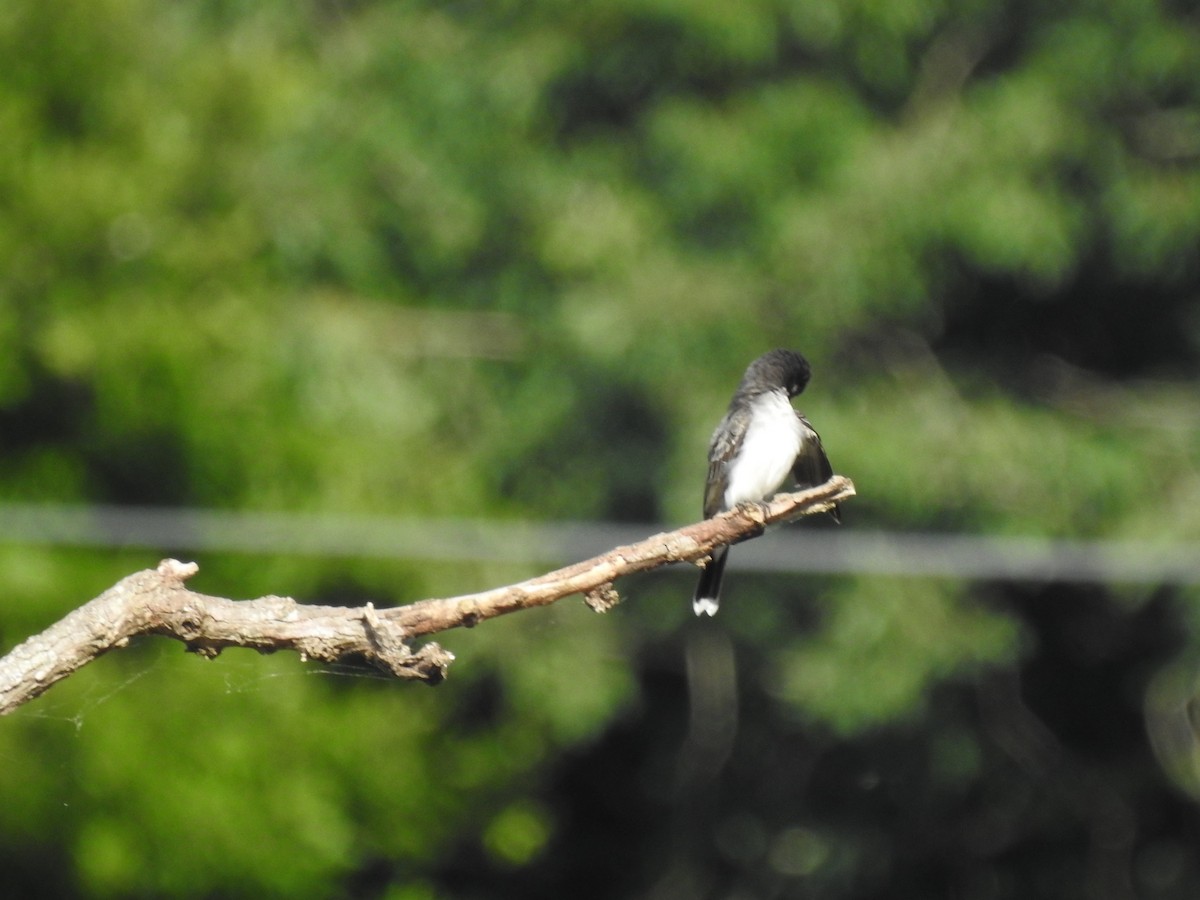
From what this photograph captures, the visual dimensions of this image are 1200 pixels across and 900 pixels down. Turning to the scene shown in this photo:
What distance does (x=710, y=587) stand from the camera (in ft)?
14.7

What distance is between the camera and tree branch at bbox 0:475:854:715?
2.45 metres

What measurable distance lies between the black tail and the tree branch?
5.43 feet

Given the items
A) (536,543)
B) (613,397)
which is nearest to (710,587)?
(536,543)

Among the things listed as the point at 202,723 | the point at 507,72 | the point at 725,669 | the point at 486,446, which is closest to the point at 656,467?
the point at 486,446

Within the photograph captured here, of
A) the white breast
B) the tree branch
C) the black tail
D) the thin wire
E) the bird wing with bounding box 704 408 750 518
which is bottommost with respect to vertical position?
the tree branch

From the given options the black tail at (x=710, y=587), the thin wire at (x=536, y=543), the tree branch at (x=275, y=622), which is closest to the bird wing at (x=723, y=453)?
the black tail at (x=710, y=587)

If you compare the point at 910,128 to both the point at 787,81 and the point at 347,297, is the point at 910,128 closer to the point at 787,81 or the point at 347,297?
the point at 787,81

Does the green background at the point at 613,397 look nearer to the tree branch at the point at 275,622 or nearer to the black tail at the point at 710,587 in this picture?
the black tail at the point at 710,587

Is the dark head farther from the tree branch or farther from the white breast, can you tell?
the tree branch

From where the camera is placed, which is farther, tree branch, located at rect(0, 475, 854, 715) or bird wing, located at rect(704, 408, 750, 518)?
bird wing, located at rect(704, 408, 750, 518)

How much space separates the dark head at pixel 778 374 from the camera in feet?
13.6

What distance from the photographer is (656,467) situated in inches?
351

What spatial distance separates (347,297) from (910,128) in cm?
313

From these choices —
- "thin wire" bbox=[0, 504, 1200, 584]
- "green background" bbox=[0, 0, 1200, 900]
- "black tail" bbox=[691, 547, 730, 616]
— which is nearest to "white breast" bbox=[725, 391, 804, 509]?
"black tail" bbox=[691, 547, 730, 616]
